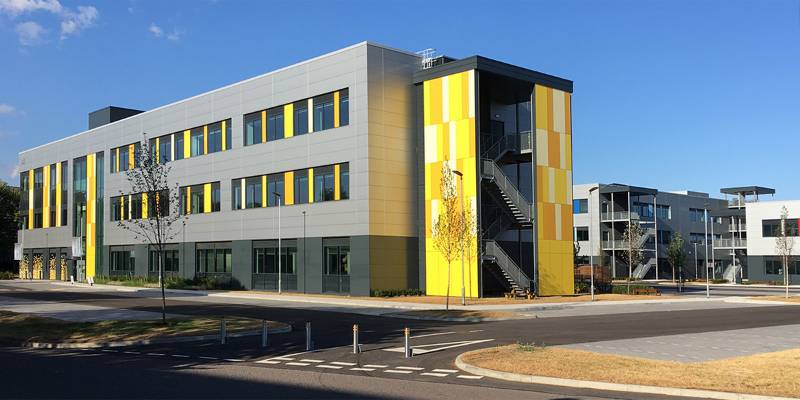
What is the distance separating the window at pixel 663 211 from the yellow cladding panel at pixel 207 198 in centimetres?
6552

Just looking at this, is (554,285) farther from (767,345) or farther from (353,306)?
(767,345)

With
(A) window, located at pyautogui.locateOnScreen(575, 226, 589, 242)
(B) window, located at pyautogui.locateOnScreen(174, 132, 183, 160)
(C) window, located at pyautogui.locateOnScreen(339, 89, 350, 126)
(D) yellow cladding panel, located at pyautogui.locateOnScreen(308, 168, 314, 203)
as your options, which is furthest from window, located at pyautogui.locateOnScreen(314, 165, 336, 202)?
(A) window, located at pyautogui.locateOnScreen(575, 226, 589, 242)

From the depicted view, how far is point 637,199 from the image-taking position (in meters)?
99.2

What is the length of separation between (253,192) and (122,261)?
928 inches

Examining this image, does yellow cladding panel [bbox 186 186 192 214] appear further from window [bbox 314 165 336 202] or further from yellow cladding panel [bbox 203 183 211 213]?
window [bbox 314 165 336 202]

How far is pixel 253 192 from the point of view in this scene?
55.8 m

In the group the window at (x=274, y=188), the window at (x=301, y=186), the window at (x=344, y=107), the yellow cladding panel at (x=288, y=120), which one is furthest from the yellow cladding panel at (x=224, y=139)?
the window at (x=344, y=107)

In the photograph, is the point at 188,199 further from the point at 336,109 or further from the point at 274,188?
the point at 336,109

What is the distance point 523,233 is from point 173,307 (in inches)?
999

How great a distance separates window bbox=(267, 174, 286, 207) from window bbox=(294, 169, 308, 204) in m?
1.54

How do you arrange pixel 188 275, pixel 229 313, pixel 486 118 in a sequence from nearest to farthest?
pixel 229 313 → pixel 486 118 → pixel 188 275

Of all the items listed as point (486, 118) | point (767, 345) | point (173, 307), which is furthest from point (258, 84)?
point (767, 345)

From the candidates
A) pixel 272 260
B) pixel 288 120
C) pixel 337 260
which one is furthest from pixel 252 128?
pixel 337 260

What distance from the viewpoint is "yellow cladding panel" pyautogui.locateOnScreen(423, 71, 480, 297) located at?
45.4 m
